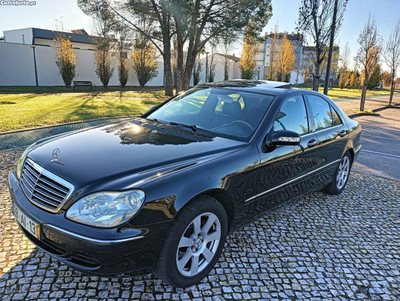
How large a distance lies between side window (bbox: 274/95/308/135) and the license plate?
2339 mm

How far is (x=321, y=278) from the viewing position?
2.71 metres

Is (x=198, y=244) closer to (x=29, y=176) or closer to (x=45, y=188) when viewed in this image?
(x=45, y=188)

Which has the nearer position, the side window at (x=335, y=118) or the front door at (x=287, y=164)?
the front door at (x=287, y=164)

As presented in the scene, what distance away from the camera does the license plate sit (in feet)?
6.98

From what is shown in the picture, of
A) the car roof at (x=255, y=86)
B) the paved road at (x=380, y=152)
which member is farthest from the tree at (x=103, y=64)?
the car roof at (x=255, y=86)

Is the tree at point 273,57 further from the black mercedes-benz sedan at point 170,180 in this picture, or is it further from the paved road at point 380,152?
the black mercedes-benz sedan at point 170,180

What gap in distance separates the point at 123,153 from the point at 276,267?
1.75 metres

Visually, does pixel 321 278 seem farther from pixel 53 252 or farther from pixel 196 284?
pixel 53 252

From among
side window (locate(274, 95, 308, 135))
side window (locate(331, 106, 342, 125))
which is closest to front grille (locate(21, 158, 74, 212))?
side window (locate(274, 95, 308, 135))

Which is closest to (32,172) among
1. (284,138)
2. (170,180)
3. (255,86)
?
(170,180)

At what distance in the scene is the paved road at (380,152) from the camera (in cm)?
645

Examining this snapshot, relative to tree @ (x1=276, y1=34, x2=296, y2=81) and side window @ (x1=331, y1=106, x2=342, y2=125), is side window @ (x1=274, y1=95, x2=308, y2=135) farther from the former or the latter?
tree @ (x1=276, y1=34, x2=296, y2=81)

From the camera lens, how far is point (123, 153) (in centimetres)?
249

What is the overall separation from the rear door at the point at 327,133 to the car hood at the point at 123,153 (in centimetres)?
152
